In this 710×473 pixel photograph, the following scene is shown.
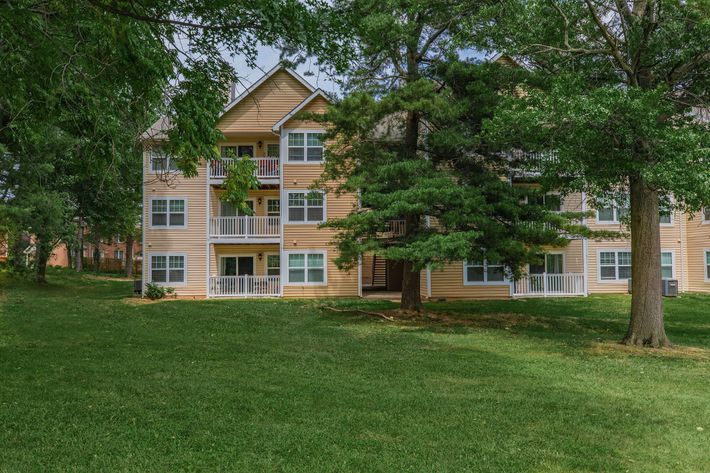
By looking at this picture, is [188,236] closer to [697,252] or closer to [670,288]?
[670,288]

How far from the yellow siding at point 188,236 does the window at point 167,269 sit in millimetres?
225

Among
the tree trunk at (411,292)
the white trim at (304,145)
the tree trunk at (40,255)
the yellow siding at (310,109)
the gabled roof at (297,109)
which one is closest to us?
the tree trunk at (411,292)

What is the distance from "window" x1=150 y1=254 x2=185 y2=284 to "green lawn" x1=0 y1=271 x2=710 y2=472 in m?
10.8

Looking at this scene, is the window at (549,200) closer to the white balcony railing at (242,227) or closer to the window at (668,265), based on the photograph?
the white balcony railing at (242,227)

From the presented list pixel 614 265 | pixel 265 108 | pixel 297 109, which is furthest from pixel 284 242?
pixel 614 265

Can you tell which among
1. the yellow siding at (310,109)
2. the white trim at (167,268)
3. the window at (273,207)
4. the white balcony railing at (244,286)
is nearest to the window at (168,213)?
the white trim at (167,268)

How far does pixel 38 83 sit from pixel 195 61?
1995 mm

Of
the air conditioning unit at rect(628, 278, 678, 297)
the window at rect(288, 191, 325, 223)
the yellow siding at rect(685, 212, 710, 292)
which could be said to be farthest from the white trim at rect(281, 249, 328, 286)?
the yellow siding at rect(685, 212, 710, 292)

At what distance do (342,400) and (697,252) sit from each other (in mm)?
25107

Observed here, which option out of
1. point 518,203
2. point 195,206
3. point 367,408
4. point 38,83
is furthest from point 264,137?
point 367,408

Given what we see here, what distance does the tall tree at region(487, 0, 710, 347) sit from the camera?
384 inches

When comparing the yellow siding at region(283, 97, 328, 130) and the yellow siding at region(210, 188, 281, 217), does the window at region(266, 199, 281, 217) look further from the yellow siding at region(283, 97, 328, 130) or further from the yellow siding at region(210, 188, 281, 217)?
the yellow siding at region(283, 97, 328, 130)

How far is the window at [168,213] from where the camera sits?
25.0 m

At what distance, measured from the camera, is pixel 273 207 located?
26.1 meters
